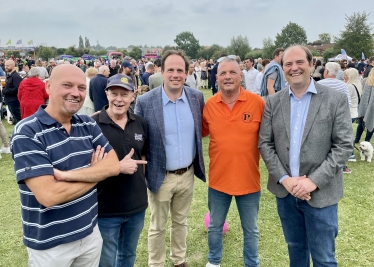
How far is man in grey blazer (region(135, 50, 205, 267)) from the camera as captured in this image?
2705mm

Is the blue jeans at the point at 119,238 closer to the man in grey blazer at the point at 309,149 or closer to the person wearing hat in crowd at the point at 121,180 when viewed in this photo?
the person wearing hat in crowd at the point at 121,180

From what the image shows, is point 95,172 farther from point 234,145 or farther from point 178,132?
point 234,145

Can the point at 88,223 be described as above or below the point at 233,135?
below

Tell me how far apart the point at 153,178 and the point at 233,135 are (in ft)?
2.81

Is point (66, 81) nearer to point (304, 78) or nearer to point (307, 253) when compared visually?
point (304, 78)

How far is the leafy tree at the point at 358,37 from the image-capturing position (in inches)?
1334

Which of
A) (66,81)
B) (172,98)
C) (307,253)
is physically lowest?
(307,253)

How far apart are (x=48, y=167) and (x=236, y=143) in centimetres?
158

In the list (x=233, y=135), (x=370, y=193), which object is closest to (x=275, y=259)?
(x=233, y=135)

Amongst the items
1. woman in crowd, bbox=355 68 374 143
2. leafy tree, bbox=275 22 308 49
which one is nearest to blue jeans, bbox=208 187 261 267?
woman in crowd, bbox=355 68 374 143

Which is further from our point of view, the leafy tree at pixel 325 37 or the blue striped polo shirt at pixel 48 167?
the leafy tree at pixel 325 37

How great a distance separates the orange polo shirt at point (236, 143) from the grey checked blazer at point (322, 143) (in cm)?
31

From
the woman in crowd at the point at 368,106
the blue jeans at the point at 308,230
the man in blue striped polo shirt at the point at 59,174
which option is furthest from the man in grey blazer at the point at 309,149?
the woman in crowd at the point at 368,106

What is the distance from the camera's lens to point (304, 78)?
224 centimetres
